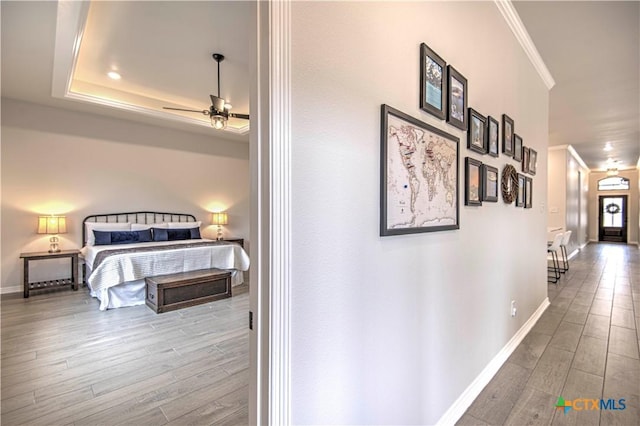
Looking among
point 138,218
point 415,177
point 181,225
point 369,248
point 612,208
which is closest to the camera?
point 369,248

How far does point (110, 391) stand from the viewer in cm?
198

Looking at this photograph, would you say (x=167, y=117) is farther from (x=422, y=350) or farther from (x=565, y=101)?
(x=565, y=101)

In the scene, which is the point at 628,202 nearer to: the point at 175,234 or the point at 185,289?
the point at 185,289

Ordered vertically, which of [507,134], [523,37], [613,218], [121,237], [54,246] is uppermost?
[523,37]

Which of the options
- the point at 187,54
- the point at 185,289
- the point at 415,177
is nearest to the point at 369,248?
the point at 415,177

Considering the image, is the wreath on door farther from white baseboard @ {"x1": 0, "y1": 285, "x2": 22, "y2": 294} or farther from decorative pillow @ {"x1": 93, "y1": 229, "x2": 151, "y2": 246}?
white baseboard @ {"x1": 0, "y1": 285, "x2": 22, "y2": 294}

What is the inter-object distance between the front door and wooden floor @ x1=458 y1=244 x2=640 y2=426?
36.2 ft

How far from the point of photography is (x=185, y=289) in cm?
367

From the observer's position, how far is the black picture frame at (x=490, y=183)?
202 centimetres

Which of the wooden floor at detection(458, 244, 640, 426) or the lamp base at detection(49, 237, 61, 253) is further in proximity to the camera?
the lamp base at detection(49, 237, 61, 253)

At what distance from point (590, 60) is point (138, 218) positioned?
23.2 ft

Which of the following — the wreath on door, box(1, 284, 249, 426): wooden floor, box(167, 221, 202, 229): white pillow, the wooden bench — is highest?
the wreath on door

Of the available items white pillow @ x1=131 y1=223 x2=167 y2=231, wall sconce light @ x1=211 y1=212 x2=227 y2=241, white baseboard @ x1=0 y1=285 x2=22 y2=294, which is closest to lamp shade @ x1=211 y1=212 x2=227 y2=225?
wall sconce light @ x1=211 y1=212 x2=227 y2=241

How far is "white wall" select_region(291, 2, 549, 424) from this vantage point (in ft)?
3.06
